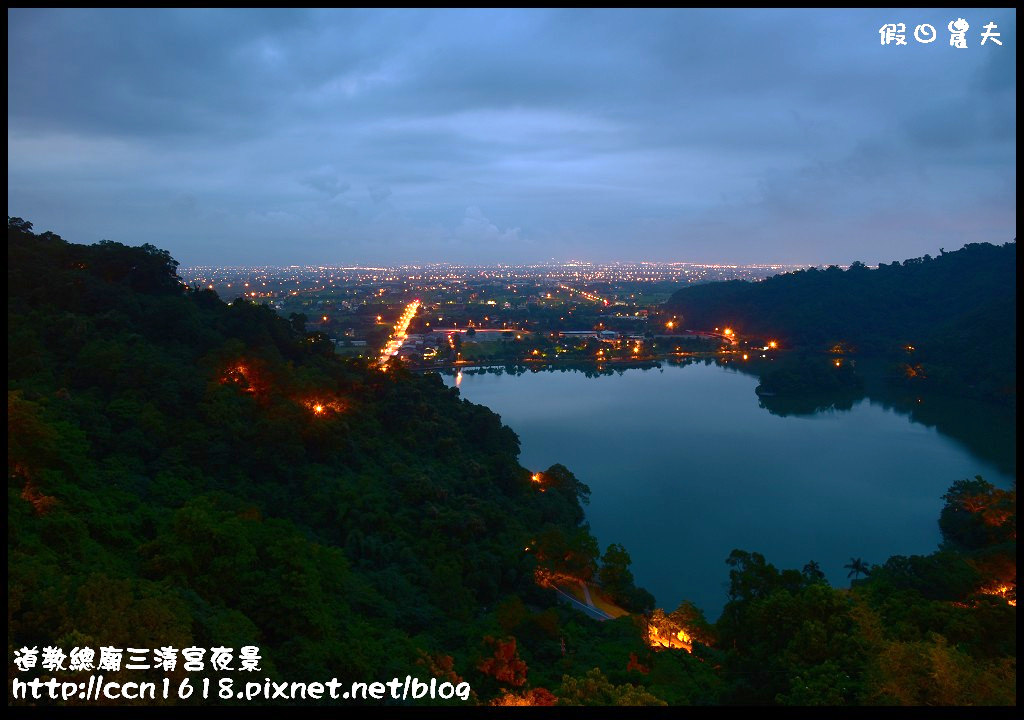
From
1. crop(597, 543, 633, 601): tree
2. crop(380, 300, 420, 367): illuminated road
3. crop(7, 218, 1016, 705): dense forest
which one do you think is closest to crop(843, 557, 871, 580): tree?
crop(7, 218, 1016, 705): dense forest

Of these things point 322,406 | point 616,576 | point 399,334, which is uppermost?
point 399,334

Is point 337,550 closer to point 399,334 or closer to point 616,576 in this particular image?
point 616,576

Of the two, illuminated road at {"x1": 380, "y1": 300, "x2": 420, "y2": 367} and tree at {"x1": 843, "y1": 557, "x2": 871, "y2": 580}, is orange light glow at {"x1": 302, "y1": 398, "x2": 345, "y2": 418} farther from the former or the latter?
illuminated road at {"x1": 380, "y1": 300, "x2": 420, "y2": 367}

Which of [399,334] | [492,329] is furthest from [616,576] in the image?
[492,329]

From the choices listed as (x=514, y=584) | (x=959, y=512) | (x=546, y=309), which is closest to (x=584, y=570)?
(x=514, y=584)

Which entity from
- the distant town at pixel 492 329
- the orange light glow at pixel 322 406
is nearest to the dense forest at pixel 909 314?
the distant town at pixel 492 329

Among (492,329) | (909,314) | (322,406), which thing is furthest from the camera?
(492,329)

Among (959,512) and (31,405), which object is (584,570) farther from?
(959,512)
